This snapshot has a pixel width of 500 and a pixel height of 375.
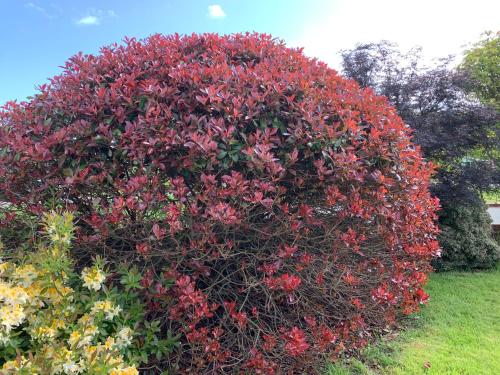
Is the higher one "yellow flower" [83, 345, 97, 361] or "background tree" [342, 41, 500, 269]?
"background tree" [342, 41, 500, 269]

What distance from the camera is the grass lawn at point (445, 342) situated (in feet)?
9.61

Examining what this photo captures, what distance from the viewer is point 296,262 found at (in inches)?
95.0

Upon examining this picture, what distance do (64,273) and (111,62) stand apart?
5.13 ft

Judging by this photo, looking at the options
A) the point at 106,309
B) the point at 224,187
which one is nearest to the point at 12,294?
the point at 106,309

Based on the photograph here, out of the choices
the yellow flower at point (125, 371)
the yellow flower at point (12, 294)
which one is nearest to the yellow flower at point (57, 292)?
the yellow flower at point (12, 294)

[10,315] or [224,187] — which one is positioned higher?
[224,187]

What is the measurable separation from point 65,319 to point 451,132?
18.2 ft

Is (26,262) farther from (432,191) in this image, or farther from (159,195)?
(432,191)

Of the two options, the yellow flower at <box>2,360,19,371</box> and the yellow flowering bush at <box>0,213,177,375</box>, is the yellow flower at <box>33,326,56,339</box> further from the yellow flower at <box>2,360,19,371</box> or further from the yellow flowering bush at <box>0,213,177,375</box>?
the yellow flower at <box>2,360,19,371</box>

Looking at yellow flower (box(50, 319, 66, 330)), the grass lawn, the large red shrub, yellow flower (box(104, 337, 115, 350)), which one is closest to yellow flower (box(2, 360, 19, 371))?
yellow flower (box(50, 319, 66, 330))

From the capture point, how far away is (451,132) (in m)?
5.75

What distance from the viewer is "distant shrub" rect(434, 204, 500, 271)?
575 cm

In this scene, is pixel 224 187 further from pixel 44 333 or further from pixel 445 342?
pixel 445 342

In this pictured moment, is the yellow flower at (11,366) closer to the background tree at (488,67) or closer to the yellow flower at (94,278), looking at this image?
the yellow flower at (94,278)
